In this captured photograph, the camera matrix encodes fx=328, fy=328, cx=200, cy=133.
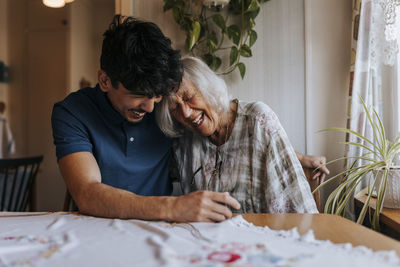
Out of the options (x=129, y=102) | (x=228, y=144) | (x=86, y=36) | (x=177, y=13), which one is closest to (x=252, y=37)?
(x=177, y=13)

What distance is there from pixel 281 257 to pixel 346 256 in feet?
0.43

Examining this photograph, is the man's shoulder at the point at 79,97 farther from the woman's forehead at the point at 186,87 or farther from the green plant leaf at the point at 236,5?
the green plant leaf at the point at 236,5

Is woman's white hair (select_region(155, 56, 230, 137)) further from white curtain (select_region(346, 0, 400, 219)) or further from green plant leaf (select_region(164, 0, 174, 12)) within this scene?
white curtain (select_region(346, 0, 400, 219))

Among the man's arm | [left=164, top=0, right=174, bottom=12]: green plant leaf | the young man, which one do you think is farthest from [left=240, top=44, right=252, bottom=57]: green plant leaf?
the man's arm

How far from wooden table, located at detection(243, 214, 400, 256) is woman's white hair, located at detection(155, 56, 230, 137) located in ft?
2.05

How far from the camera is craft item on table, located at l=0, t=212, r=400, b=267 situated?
0.65 meters

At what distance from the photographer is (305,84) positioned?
2062 mm

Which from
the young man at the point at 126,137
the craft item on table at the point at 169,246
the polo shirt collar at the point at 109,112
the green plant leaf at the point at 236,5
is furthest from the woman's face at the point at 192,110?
the green plant leaf at the point at 236,5

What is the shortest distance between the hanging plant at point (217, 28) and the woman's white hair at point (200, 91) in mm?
537

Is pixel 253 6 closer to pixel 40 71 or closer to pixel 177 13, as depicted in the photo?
pixel 177 13

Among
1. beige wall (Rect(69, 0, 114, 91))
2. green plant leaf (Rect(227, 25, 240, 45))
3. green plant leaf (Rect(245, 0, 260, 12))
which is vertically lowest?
green plant leaf (Rect(227, 25, 240, 45))

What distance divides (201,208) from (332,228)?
352mm

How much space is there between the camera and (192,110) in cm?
141

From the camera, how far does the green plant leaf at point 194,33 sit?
1.91 metres
